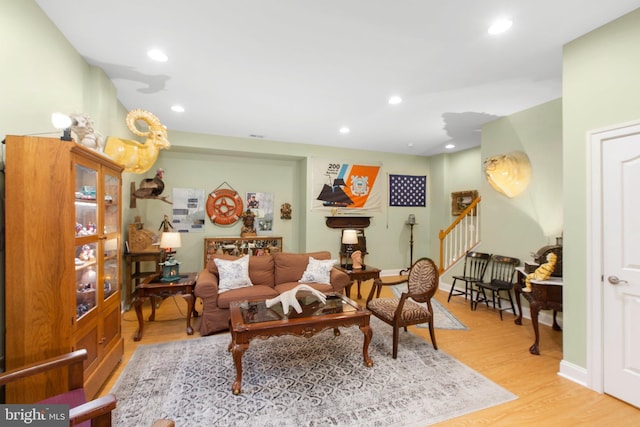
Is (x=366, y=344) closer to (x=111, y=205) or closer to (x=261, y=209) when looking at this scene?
(x=111, y=205)

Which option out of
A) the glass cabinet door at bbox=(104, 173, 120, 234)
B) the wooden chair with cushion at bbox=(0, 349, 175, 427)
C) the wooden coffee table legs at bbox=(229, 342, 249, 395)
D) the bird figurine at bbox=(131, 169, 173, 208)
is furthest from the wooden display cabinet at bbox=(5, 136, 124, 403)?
the bird figurine at bbox=(131, 169, 173, 208)

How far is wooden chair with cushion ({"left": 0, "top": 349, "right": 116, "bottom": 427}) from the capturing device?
3.74 feet

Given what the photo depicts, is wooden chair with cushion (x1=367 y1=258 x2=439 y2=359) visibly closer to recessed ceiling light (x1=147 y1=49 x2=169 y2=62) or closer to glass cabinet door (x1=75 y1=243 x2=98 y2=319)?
glass cabinet door (x1=75 y1=243 x2=98 y2=319)

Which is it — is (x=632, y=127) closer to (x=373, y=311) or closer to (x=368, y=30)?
(x=368, y=30)

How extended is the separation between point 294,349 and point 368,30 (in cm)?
311

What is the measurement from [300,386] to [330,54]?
9.90 feet

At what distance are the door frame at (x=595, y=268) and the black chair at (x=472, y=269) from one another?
6.70ft

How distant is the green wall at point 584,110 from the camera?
2158mm

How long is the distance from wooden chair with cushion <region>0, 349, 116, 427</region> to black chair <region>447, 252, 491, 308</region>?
15.1 feet

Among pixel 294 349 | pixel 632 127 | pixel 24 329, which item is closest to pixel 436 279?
pixel 294 349

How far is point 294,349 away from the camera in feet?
9.65

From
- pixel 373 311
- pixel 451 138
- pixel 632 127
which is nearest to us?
pixel 632 127

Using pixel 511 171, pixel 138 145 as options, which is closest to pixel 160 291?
pixel 138 145

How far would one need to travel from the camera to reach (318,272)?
3996 millimetres
